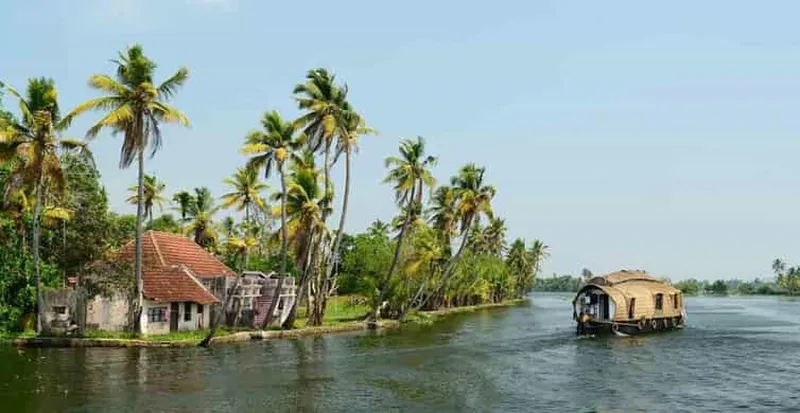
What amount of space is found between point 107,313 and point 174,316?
3433 mm

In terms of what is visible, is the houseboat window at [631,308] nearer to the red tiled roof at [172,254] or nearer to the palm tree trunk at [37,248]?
the red tiled roof at [172,254]

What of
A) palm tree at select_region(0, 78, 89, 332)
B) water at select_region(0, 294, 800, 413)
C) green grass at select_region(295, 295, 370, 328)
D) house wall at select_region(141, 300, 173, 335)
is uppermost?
palm tree at select_region(0, 78, 89, 332)

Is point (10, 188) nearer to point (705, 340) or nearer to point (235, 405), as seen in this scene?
point (235, 405)

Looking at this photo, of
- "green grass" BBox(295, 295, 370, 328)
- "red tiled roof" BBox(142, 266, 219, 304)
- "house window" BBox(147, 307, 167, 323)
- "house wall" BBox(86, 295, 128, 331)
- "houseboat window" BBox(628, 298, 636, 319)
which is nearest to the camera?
"house window" BBox(147, 307, 167, 323)

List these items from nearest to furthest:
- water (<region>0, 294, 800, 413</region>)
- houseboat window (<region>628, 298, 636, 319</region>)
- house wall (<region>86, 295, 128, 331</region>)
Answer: water (<region>0, 294, 800, 413</region>)
house wall (<region>86, 295, 128, 331</region>)
houseboat window (<region>628, 298, 636, 319</region>)

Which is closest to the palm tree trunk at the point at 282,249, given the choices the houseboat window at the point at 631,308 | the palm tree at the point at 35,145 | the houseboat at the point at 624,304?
the palm tree at the point at 35,145

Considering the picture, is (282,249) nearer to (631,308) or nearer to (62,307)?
(62,307)

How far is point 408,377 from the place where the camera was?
28.4 m

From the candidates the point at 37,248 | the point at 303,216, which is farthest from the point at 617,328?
the point at 37,248

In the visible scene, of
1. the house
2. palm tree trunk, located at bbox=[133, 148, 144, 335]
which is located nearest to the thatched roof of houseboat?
the house

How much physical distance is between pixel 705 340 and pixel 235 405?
32968 millimetres

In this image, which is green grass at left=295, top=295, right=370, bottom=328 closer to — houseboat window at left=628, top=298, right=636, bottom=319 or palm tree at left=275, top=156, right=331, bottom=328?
palm tree at left=275, top=156, right=331, bottom=328

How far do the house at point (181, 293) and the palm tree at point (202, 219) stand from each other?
40.2ft

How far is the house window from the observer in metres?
39.0
